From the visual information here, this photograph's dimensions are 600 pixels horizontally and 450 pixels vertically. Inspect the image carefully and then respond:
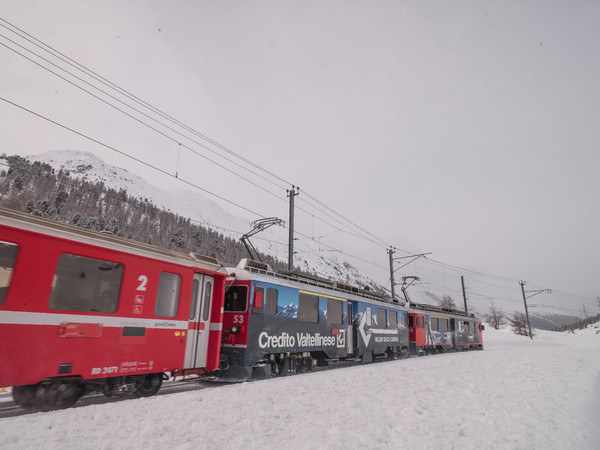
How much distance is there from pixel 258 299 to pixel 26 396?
18.8ft

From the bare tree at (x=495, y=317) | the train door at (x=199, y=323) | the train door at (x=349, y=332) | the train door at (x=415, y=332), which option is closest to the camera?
the train door at (x=199, y=323)

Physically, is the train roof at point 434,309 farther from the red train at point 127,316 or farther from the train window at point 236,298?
the train window at point 236,298

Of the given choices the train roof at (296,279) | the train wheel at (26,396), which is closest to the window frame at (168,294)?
the train wheel at (26,396)

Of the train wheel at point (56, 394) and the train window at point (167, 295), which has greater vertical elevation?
the train window at point (167, 295)

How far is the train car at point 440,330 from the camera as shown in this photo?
850 inches

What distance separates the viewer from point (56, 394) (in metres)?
6.04

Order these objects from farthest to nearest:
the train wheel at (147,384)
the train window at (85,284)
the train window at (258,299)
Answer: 1. the train window at (258,299)
2. the train wheel at (147,384)
3. the train window at (85,284)

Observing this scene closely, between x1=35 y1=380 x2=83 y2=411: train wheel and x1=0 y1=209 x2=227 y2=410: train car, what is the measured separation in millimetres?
16

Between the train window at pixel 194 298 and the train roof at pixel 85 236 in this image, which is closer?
the train roof at pixel 85 236

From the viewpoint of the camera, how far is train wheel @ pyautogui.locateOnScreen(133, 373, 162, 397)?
24.4 feet

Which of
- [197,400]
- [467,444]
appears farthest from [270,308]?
[467,444]

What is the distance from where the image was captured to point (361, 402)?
19.7ft

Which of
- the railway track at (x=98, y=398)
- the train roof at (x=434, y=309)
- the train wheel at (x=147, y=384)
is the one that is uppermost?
the train roof at (x=434, y=309)

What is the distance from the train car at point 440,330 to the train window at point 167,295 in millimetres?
16949
